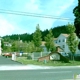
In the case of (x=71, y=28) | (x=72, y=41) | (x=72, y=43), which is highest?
(x=71, y=28)

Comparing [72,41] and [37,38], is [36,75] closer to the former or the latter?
[72,41]

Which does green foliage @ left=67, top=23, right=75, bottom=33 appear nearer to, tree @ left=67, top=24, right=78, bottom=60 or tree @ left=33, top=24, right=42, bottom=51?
tree @ left=67, top=24, right=78, bottom=60

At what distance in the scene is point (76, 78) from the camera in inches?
363

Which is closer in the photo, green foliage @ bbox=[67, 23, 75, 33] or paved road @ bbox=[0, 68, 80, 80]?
paved road @ bbox=[0, 68, 80, 80]

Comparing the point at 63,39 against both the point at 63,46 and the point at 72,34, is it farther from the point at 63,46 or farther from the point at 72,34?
the point at 72,34

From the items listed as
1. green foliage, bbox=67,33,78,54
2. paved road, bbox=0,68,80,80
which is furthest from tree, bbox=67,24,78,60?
paved road, bbox=0,68,80,80

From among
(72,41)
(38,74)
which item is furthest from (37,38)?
(38,74)

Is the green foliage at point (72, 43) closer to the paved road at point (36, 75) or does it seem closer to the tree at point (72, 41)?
the tree at point (72, 41)

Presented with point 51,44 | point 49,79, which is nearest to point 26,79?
point 49,79

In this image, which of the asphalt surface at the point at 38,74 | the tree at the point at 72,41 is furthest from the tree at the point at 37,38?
the asphalt surface at the point at 38,74

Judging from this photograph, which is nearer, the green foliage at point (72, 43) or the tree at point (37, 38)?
the green foliage at point (72, 43)

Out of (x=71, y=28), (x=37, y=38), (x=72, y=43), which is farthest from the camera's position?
(x=37, y=38)

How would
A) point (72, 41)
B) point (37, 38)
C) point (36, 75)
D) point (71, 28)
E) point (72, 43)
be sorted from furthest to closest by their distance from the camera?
point (37, 38) → point (72, 41) → point (71, 28) → point (72, 43) → point (36, 75)

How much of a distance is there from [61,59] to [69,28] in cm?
700
